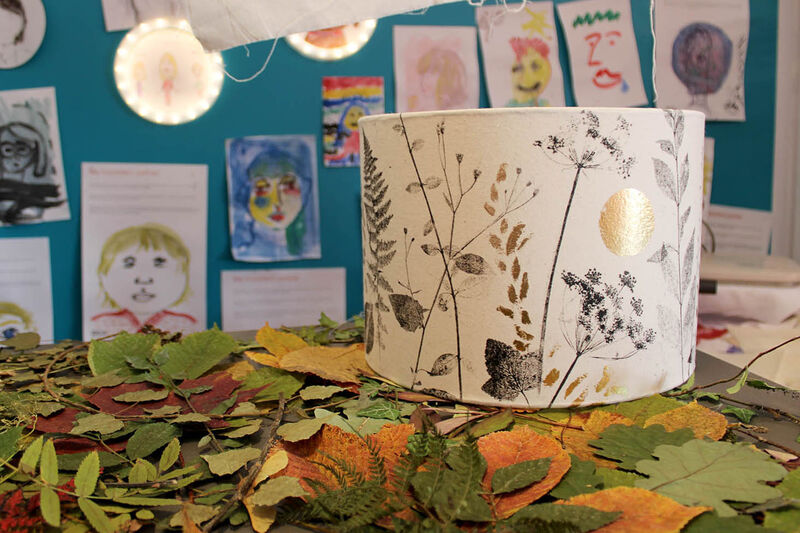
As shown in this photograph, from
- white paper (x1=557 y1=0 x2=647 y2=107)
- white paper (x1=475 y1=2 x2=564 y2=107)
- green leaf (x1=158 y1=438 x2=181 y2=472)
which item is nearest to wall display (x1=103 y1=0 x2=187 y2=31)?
white paper (x1=475 y1=2 x2=564 y2=107)

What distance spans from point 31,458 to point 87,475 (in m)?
0.04

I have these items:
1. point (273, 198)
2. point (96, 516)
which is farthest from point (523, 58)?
point (96, 516)

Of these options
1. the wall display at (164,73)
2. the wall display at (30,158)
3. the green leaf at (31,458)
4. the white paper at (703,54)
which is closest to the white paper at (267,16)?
the green leaf at (31,458)

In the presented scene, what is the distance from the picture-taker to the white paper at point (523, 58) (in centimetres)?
125

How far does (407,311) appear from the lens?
0.48 metres

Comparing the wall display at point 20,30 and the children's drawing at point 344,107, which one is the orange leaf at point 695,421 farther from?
the wall display at point 20,30

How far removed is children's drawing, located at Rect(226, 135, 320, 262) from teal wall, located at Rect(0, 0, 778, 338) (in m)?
0.02

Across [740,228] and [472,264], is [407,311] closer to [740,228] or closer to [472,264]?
[472,264]

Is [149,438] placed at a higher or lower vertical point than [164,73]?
lower

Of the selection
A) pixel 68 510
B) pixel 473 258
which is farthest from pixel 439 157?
pixel 68 510

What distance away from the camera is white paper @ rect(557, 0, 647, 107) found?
127cm

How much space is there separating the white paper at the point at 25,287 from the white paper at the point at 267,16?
0.85m

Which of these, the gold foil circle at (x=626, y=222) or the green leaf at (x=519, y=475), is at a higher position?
the gold foil circle at (x=626, y=222)

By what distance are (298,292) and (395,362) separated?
2.59 feet
